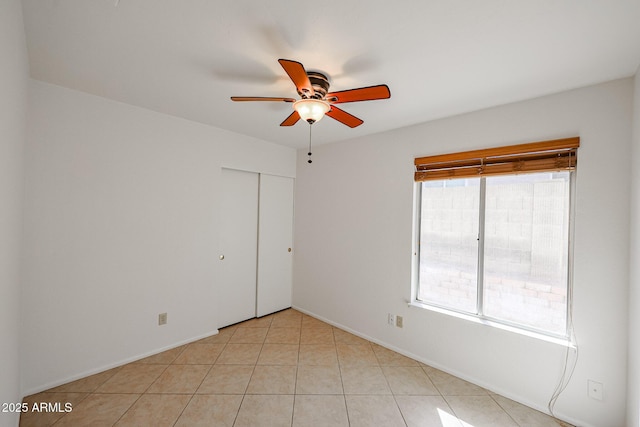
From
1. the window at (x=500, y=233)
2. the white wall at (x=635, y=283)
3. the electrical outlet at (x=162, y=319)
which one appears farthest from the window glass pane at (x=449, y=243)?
the electrical outlet at (x=162, y=319)

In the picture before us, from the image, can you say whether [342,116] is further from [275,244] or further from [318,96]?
[275,244]

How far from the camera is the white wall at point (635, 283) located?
1588 mm

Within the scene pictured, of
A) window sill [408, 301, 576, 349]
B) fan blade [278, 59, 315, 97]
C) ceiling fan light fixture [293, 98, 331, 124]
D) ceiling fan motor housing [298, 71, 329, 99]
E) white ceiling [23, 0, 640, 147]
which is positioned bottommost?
window sill [408, 301, 576, 349]

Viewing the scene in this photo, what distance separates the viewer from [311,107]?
1718mm

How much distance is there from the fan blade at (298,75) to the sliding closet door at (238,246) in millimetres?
2074

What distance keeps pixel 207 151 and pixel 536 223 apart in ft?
10.9

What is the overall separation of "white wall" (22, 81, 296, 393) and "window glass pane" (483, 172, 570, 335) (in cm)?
294

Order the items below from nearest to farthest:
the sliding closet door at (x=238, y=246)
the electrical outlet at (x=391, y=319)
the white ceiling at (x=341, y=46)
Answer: the white ceiling at (x=341, y=46) → the electrical outlet at (x=391, y=319) → the sliding closet door at (x=238, y=246)

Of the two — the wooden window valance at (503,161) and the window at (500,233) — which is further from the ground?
the wooden window valance at (503,161)

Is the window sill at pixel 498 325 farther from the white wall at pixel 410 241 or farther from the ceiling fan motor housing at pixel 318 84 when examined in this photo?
the ceiling fan motor housing at pixel 318 84

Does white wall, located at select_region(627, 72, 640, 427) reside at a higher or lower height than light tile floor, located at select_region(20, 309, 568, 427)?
higher

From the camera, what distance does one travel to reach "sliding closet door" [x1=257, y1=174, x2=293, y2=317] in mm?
3734

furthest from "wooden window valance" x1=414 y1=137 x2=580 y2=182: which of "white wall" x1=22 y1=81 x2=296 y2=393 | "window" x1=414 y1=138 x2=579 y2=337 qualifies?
"white wall" x1=22 y1=81 x2=296 y2=393

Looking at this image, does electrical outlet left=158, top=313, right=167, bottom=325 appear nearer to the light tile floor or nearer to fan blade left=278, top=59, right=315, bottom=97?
the light tile floor
